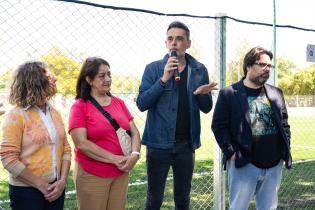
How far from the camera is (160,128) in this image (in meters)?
4.13

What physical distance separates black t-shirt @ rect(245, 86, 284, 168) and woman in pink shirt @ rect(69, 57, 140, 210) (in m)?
1.15

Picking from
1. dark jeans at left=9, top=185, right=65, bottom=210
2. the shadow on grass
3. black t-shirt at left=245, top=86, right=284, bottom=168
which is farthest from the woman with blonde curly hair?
the shadow on grass

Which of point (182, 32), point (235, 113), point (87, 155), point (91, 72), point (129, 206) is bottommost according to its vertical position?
point (129, 206)

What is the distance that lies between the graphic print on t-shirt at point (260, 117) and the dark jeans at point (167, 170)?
0.65 meters

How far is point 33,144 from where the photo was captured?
3.21 meters

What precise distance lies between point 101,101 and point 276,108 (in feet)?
5.47

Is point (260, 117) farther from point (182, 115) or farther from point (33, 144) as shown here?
point (33, 144)

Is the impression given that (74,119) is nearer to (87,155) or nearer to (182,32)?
(87,155)

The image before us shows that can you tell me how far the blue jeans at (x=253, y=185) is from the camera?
13.5ft

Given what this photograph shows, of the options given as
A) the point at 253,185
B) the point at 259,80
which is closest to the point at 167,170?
the point at 253,185

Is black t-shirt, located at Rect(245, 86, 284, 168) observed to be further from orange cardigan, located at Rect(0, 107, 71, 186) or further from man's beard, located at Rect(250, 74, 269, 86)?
orange cardigan, located at Rect(0, 107, 71, 186)

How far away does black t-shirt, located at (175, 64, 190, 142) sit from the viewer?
13.7ft

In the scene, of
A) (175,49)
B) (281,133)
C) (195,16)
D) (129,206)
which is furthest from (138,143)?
(129,206)

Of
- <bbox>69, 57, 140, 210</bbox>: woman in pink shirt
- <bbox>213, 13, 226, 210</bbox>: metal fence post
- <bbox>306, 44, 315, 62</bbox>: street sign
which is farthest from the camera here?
<bbox>306, 44, 315, 62</bbox>: street sign
